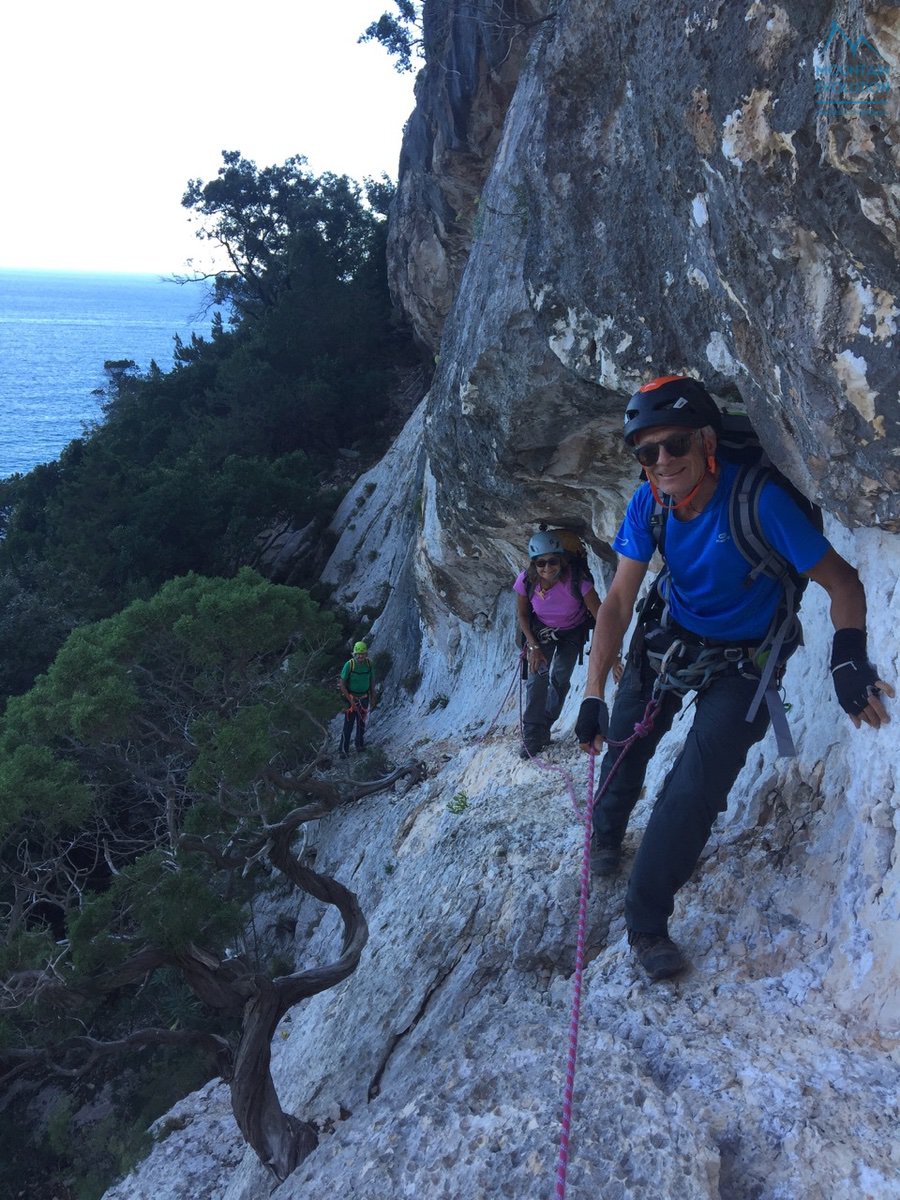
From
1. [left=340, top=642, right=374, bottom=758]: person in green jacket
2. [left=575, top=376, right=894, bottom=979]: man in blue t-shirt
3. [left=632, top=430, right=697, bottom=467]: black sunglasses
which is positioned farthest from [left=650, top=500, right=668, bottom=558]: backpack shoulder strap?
[left=340, top=642, right=374, bottom=758]: person in green jacket

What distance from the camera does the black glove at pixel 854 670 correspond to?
3129 millimetres

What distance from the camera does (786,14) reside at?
2795mm

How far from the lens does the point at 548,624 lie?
24.9 feet

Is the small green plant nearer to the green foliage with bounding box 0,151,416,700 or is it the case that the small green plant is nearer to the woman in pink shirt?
the woman in pink shirt

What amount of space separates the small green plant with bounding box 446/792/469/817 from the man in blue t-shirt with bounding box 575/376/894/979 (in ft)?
14.7

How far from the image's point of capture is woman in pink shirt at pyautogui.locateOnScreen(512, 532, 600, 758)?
7.23 m

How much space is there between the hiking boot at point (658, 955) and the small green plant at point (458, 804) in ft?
14.6

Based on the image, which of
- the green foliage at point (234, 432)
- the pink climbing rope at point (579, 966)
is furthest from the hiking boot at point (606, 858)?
the green foliage at point (234, 432)

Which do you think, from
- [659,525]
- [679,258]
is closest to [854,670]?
[659,525]

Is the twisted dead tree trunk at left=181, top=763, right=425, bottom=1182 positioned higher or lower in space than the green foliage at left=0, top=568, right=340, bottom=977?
Result: lower

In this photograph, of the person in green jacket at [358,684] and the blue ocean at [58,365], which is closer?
the person in green jacket at [358,684]

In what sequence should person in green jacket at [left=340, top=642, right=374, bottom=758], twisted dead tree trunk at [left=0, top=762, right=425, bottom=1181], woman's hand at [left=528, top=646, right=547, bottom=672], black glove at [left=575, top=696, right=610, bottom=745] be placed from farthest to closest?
person in green jacket at [left=340, top=642, right=374, bottom=758], woman's hand at [left=528, top=646, right=547, bottom=672], twisted dead tree trunk at [left=0, top=762, right=425, bottom=1181], black glove at [left=575, top=696, right=610, bottom=745]

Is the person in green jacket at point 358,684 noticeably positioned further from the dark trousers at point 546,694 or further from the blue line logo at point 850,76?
the blue line logo at point 850,76

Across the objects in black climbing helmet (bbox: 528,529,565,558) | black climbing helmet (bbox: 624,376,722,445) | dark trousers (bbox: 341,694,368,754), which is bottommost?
dark trousers (bbox: 341,694,368,754)
